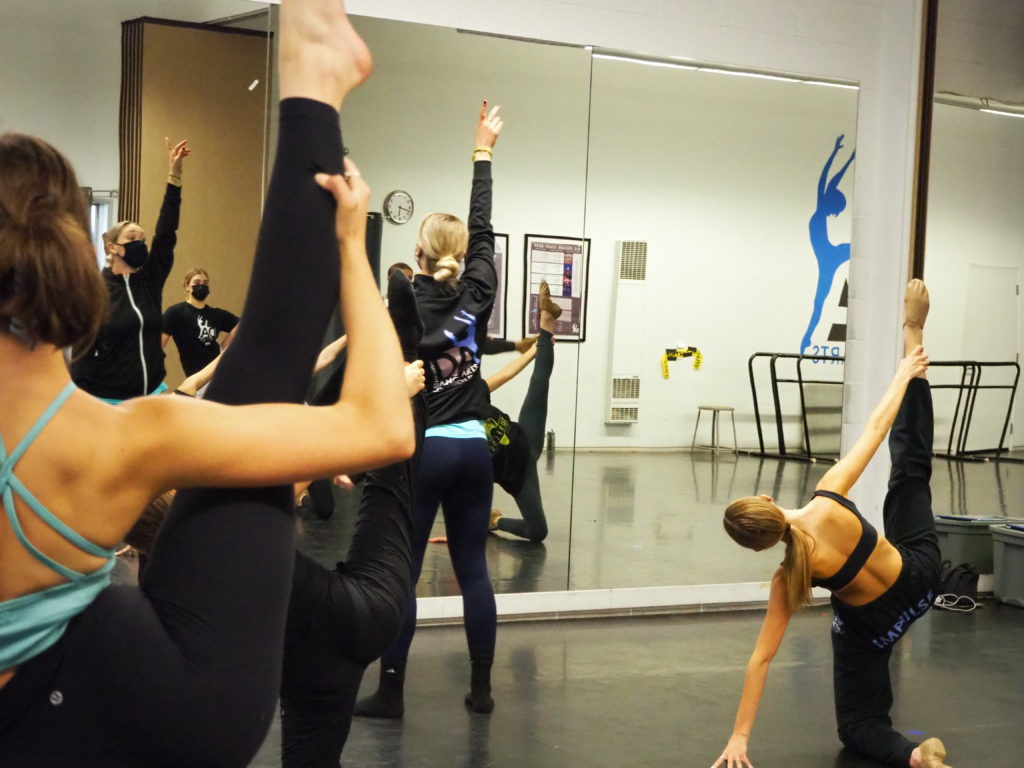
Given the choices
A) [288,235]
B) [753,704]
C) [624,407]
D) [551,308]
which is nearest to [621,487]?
[624,407]

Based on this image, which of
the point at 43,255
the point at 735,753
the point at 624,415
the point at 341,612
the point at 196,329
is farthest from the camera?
the point at 624,415

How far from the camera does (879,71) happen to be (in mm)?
5730

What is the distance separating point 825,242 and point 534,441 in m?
1.89

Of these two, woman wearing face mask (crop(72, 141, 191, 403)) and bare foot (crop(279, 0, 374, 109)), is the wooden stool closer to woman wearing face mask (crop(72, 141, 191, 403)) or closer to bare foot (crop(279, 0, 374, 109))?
woman wearing face mask (crop(72, 141, 191, 403))

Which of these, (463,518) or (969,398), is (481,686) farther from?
(969,398)

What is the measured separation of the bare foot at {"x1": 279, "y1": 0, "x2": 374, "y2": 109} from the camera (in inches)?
54.4

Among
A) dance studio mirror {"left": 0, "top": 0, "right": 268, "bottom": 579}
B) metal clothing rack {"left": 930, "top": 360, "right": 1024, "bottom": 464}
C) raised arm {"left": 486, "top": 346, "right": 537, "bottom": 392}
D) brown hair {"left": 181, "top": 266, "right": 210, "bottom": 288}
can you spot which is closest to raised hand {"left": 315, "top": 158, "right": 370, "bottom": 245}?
dance studio mirror {"left": 0, "top": 0, "right": 268, "bottom": 579}

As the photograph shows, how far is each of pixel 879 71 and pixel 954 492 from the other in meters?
2.38

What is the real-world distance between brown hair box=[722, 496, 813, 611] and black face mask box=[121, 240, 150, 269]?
99.2 inches

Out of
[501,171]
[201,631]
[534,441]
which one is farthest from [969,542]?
[201,631]

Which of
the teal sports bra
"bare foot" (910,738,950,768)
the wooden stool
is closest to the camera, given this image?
the teal sports bra

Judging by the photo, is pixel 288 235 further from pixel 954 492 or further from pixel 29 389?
pixel 954 492

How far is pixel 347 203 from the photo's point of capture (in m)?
1.35

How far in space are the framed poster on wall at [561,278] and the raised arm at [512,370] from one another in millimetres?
96
